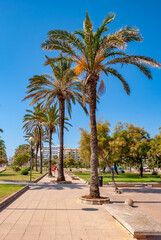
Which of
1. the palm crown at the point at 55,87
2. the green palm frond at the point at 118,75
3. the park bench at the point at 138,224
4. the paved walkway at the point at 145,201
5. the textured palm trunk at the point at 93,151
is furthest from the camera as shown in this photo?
the palm crown at the point at 55,87

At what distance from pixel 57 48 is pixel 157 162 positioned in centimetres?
3083

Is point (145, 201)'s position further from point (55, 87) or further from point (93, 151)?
point (55, 87)

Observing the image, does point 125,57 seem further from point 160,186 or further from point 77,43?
point 160,186

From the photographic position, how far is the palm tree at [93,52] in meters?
11.4

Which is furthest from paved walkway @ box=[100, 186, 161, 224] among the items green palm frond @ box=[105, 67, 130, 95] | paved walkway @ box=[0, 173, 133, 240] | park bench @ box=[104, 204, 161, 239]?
green palm frond @ box=[105, 67, 130, 95]

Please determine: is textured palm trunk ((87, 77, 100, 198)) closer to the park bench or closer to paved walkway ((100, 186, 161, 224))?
paved walkway ((100, 186, 161, 224))

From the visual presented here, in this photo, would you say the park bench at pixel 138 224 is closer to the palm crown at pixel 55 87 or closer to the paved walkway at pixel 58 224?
the paved walkway at pixel 58 224

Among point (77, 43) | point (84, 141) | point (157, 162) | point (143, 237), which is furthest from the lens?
point (157, 162)

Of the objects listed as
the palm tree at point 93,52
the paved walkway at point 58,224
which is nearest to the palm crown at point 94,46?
the palm tree at point 93,52

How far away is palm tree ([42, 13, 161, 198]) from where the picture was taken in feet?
37.3

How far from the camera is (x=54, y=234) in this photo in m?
5.76

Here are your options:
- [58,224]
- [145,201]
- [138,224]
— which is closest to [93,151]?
[145,201]

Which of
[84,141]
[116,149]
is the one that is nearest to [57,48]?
[116,149]

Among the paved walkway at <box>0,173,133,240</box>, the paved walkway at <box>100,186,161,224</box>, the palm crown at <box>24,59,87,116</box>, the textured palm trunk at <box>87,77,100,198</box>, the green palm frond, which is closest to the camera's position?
the paved walkway at <box>0,173,133,240</box>
